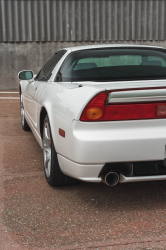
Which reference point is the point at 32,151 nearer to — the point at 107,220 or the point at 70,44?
the point at 107,220

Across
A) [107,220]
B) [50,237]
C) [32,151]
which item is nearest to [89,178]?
[107,220]

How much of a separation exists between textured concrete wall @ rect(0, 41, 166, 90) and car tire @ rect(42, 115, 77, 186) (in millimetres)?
10067

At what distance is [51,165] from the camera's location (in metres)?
2.96

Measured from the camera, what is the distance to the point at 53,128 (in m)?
2.87

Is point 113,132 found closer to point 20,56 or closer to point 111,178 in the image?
point 111,178

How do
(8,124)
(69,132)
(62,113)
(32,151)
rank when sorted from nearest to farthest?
(69,132) → (62,113) → (32,151) → (8,124)

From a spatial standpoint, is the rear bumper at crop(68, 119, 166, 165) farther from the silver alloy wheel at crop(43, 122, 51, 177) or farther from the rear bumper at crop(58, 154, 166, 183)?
the silver alloy wheel at crop(43, 122, 51, 177)

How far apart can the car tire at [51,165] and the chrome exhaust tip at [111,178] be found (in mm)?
601

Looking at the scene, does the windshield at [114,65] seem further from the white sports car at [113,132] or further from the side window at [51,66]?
the white sports car at [113,132]

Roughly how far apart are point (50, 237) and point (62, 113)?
38.0 inches

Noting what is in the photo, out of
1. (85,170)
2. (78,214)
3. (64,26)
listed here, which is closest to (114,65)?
(85,170)

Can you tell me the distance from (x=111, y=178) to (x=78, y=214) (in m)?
0.41

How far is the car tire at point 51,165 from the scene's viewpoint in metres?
2.92

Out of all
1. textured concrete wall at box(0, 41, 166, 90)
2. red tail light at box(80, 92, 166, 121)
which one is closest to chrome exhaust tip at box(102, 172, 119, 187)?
red tail light at box(80, 92, 166, 121)
